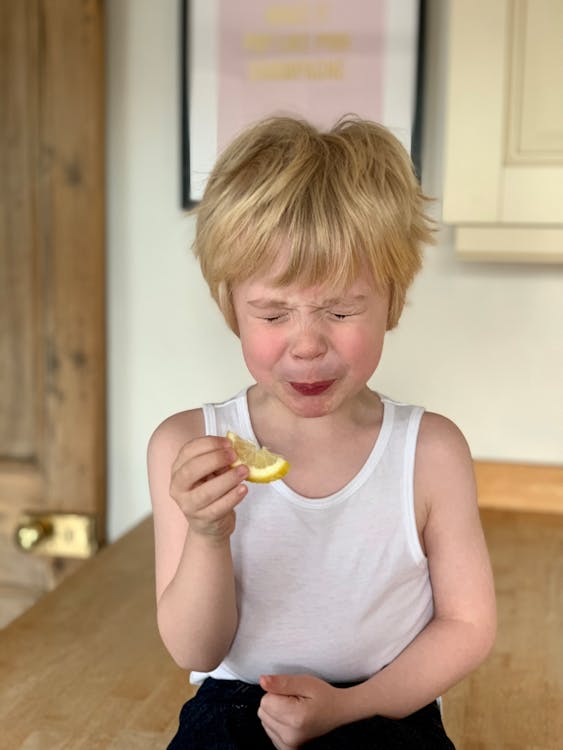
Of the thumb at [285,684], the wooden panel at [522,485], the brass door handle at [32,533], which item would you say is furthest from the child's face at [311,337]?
the brass door handle at [32,533]

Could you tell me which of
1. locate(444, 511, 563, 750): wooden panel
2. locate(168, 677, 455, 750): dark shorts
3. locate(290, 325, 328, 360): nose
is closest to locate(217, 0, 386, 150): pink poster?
locate(444, 511, 563, 750): wooden panel

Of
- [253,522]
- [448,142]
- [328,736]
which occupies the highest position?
[448,142]

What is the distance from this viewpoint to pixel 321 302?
2.67 feet

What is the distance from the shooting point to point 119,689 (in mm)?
1147

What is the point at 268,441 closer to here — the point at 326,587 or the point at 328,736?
the point at 326,587

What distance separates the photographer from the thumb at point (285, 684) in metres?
0.81

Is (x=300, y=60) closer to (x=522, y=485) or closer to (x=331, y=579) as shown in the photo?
(x=522, y=485)

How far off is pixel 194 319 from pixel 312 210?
101cm

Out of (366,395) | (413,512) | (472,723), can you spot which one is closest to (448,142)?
(366,395)

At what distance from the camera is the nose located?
807 millimetres

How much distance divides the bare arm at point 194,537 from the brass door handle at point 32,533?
1008 millimetres

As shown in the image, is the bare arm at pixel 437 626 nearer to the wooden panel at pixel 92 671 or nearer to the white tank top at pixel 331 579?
the white tank top at pixel 331 579

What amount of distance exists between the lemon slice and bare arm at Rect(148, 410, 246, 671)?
0.03 meters

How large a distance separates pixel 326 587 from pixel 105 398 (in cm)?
106
